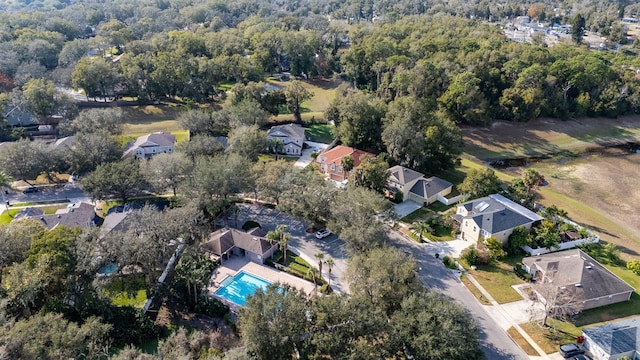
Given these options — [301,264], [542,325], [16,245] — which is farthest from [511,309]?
[16,245]

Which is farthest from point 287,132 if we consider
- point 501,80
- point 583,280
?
point 583,280

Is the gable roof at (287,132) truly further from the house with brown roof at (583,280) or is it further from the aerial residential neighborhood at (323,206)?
the house with brown roof at (583,280)

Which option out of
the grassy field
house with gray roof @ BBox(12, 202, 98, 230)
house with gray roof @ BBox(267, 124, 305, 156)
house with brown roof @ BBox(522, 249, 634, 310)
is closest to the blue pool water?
house with gray roof @ BBox(12, 202, 98, 230)

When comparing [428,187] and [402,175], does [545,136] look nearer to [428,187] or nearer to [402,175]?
[428,187]

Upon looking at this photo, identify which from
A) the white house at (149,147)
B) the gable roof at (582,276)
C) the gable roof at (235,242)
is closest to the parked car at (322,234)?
the gable roof at (235,242)

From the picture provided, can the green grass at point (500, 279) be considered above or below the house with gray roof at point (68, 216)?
below

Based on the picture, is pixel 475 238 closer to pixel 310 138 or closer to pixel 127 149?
pixel 310 138

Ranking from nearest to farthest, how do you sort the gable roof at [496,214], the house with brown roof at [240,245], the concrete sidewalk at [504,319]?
1. the concrete sidewalk at [504,319]
2. the house with brown roof at [240,245]
3. the gable roof at [496,214]
